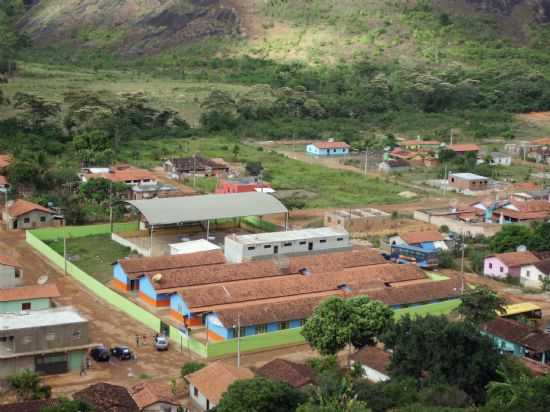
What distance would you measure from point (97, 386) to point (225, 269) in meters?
10.7

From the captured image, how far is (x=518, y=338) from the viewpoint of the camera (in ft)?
84.1

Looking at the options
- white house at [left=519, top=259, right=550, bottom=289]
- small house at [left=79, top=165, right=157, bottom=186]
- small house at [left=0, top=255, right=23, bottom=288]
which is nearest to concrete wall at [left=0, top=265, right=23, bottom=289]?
small house at [left=0, top=255, right=23, bottom=288]

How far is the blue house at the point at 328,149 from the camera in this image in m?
61.2

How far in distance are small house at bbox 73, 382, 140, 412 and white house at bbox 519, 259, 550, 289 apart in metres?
17.5

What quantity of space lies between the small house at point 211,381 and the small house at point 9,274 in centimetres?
1109

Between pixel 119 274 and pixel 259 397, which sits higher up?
pixel 259 397

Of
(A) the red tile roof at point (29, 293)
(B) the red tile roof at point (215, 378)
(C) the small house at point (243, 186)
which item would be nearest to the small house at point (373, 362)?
(B) the red tile roof at point (215, 378)

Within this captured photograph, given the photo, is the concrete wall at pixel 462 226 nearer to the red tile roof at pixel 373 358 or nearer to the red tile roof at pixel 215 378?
the red tile roof at pixel 373 358

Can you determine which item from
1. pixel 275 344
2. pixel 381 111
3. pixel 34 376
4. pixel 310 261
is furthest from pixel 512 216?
pixel 381 111

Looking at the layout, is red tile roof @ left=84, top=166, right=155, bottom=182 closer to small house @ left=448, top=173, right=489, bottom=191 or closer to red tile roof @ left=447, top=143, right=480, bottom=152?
small house @ left=448, top=173, right=489, bottom=191

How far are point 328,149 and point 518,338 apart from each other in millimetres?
36613

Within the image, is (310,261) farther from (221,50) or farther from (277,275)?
(221,50)

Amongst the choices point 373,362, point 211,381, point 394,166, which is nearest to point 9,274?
point 211,381

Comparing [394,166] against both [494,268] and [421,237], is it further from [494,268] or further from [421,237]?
[494,268]
